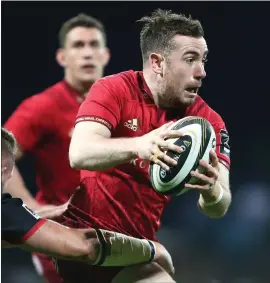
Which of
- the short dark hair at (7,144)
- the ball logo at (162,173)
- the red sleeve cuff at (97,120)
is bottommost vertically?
the ball logo at (162,173)

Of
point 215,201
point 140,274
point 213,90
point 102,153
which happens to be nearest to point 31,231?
point 102,153

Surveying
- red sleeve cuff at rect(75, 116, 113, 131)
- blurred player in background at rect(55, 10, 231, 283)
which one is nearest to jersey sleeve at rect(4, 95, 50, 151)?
blurred player in background at rect(55, 10, 231, 283)

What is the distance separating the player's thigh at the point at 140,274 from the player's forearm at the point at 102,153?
0.50m

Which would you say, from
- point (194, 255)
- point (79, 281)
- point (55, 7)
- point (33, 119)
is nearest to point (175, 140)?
point (79, 281)

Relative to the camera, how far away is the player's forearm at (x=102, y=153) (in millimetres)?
2383

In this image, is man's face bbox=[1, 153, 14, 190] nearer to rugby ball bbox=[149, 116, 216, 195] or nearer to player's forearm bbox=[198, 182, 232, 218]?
rugby ball bbox=[149, 116, 216, 195]

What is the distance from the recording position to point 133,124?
2754 mm

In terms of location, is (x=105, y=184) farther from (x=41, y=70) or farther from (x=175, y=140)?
(x=41, y=70)

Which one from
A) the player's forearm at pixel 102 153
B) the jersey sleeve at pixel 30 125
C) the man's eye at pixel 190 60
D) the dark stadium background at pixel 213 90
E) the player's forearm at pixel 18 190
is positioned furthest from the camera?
the dark stadium background at pixel 213 90

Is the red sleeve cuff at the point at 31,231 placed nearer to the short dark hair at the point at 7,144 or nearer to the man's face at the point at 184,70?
the short dark hair at the point at 7,144

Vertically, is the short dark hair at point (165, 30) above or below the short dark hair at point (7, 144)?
above

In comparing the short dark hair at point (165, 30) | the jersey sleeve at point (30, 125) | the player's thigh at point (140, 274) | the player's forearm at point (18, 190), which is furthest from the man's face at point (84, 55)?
the player's thigh at point (140, 274)

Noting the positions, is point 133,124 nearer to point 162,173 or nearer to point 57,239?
point 162,173

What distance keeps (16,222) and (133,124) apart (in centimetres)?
62
